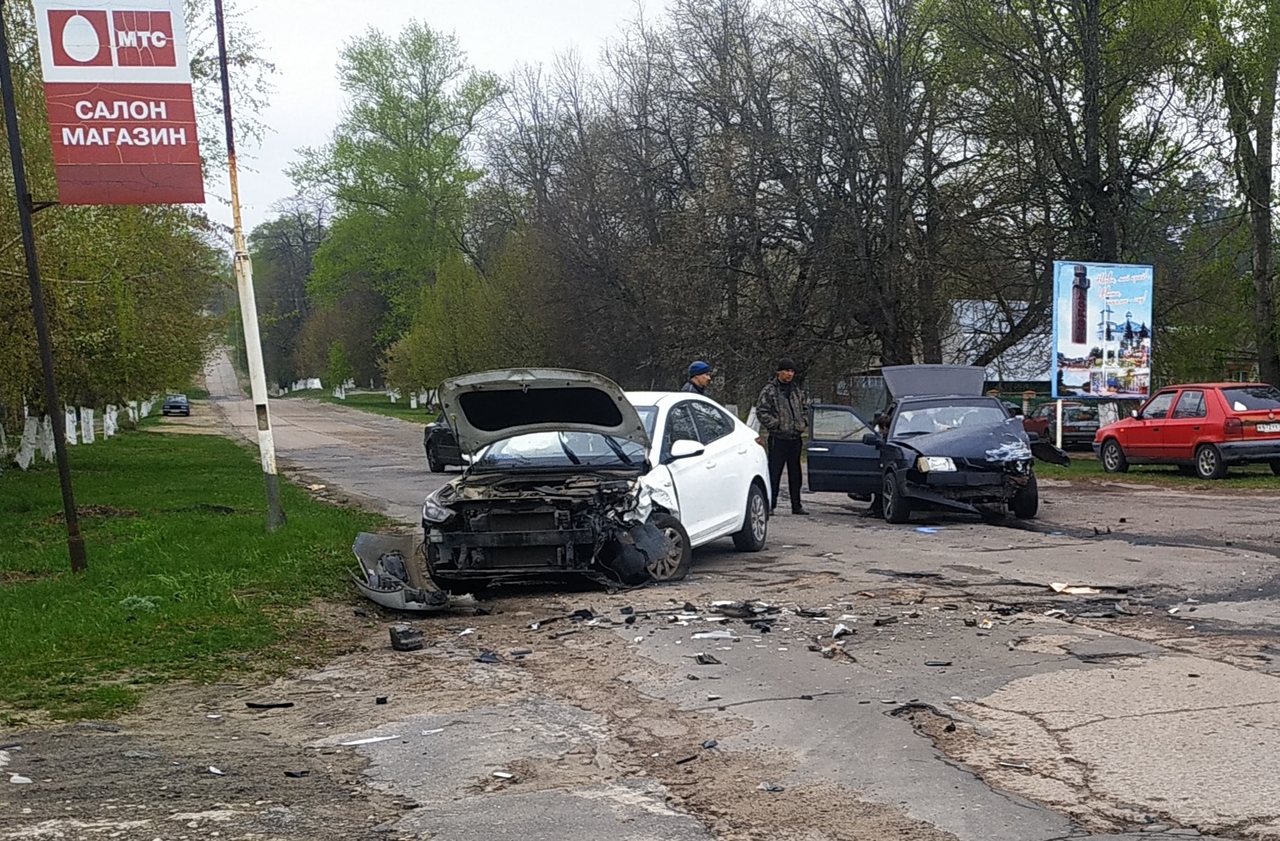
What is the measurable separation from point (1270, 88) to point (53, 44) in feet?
91.9

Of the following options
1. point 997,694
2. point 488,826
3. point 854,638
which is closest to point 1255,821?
point 997,694

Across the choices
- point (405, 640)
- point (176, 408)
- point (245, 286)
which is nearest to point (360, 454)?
point (245, 286)

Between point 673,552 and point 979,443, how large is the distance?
5880 millimetres

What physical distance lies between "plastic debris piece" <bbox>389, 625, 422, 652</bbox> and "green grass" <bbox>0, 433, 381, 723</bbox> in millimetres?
566

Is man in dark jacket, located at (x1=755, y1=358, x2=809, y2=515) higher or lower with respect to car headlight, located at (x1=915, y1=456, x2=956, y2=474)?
higher

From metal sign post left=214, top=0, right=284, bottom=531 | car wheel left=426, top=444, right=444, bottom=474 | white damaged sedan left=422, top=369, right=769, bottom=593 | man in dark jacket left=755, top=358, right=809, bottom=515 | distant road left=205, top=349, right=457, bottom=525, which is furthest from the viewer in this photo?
car wheel left=426, top=444, right=444, bottom=474

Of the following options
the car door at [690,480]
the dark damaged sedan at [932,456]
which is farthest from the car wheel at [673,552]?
the dark damaged sedan at [932,456]

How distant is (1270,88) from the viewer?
100ft

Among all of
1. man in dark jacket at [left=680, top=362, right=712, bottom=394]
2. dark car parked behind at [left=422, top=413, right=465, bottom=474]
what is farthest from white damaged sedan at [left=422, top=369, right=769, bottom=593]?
dark car parked behind at [left=422, top=413, right=465, bottom=474]

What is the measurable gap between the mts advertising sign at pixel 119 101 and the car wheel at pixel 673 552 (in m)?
5.13

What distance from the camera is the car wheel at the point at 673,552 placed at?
10.6 meters

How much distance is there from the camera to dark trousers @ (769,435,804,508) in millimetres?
15758

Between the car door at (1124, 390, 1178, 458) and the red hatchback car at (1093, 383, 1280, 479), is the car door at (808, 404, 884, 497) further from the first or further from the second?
the car door at (1124, 390, 1178, 458)

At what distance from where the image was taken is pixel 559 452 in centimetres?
1128
